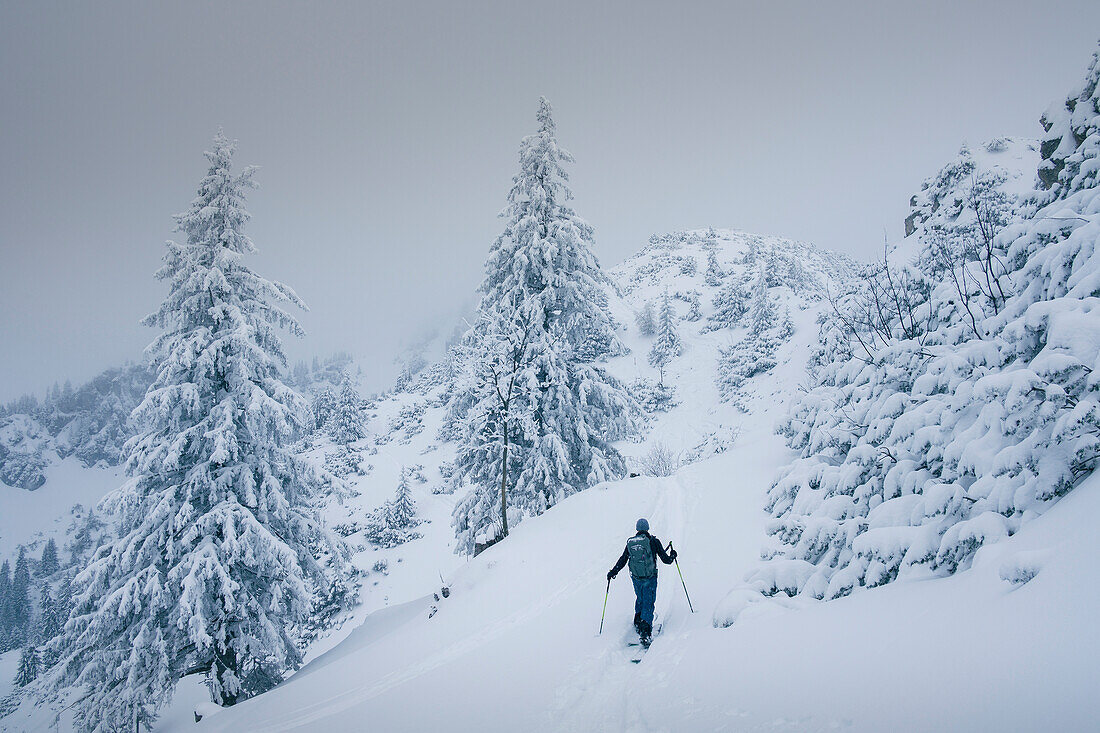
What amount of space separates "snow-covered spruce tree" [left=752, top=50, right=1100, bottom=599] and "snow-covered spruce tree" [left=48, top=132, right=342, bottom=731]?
1033cm

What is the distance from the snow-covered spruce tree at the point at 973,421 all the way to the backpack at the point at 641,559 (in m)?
1.40

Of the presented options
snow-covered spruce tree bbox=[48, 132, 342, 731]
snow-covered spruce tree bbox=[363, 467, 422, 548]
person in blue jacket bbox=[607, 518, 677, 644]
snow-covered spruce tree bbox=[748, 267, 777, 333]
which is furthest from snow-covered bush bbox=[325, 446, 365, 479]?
person in blue jacket bbox=[607, 518, 677, 644]

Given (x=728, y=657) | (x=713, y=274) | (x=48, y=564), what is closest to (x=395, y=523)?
(x=728, y=657)

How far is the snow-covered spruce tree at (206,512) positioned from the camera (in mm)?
8859

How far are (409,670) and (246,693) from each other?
6035mm

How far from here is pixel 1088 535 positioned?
2930 millimetres

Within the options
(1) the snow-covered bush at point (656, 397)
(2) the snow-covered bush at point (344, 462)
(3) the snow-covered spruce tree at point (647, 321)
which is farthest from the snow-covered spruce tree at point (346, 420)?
(3) the snow-covered spruce tree at point (647, 321)

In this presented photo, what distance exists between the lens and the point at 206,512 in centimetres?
984

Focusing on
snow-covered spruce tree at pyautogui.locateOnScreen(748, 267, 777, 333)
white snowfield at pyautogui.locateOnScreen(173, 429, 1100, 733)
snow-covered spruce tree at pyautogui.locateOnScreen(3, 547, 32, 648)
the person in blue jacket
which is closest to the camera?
white snowfield at pyautogui.locateOnScreen(173, 429, 1100, 733)

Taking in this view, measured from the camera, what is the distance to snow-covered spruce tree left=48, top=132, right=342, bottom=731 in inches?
349

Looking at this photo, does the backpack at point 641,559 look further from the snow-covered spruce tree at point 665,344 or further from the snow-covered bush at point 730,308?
the snow-covered bush at point 730,308

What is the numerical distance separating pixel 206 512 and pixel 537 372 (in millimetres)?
8877

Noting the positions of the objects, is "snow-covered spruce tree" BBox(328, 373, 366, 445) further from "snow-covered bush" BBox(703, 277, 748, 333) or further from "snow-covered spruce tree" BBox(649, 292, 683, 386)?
"snow-covered bush" BBox(703, 277, 748, 333)

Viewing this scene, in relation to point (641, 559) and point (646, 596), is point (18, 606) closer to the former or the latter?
point (646, 596)
